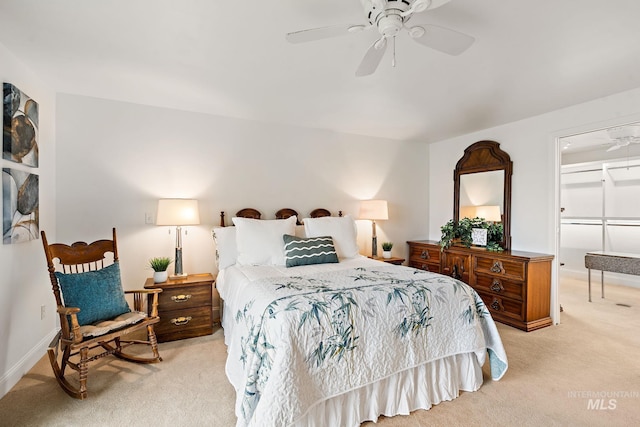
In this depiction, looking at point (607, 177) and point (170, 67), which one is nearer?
point (170, 67)

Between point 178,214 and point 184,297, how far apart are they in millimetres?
830

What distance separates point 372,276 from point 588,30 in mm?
2143

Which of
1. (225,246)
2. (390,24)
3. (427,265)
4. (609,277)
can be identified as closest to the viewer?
(390,24)

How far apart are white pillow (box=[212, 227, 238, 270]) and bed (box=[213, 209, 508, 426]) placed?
2.09 ft

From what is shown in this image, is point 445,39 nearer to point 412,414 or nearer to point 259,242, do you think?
point 412,414

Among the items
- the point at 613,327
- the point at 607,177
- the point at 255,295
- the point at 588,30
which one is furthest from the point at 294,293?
the point at 607,177

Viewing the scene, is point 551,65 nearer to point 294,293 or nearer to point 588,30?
point 588,30

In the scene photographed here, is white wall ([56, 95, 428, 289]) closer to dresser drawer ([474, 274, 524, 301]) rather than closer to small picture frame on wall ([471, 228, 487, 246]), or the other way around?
small picture frame on wall ([471, 228, 487, 246])

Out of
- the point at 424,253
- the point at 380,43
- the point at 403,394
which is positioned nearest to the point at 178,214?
the point at 380,43

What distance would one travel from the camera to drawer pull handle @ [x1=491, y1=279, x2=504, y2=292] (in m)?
3.51

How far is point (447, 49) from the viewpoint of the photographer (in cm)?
178

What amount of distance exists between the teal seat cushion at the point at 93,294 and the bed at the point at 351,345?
916mm

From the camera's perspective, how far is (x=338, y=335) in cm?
174

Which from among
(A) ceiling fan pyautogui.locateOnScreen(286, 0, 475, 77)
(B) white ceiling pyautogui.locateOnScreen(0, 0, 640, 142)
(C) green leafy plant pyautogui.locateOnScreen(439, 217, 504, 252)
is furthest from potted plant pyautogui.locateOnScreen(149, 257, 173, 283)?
(C) green leafy plant pyautogui.locateOnScreen(439, 217, 504, 252)
